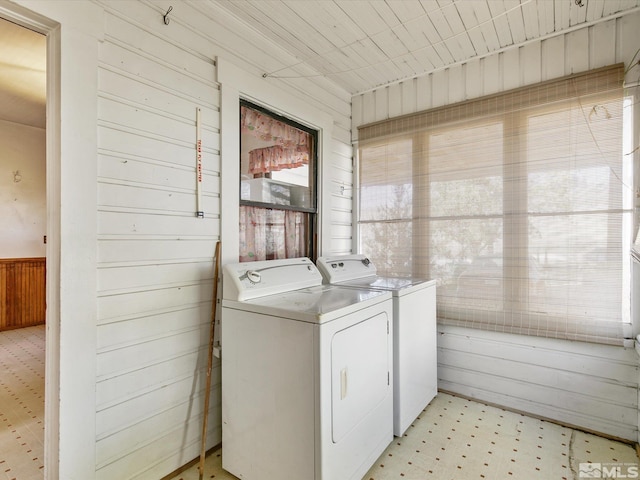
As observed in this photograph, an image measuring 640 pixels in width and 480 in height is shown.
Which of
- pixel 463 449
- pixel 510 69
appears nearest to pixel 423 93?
pixel 510 69

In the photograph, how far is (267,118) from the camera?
2.49 meters

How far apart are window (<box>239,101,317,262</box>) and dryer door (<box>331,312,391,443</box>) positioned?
3.32 ft

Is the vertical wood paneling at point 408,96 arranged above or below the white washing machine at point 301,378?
above

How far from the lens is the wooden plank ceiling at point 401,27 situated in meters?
2.02

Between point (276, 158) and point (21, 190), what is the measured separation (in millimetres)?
4454

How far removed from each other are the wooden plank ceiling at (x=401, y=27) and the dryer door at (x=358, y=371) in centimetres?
192

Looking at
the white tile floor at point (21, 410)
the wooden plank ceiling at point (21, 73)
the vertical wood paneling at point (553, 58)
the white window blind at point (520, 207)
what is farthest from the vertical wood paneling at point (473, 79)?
the white tile floor at point (21, 410)

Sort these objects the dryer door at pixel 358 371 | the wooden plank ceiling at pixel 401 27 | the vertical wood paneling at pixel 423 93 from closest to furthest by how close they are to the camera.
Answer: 1. the dryer door at pixel 358 371
2. the wooden plank ceiling at pixel 401 27
3. the vertical wood paneling at pixel 423 93

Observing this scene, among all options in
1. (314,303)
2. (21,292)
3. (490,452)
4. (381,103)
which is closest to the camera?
(314,303)

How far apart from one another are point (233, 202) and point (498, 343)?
226 cm

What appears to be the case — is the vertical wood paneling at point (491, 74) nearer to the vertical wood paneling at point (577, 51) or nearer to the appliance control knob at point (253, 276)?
the vertical wood paneling at point (577, 51)

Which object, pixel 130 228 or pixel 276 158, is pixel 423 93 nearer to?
pixel 276 158

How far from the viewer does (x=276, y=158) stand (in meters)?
2.60

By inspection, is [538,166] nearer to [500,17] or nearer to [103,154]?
[500,17]
